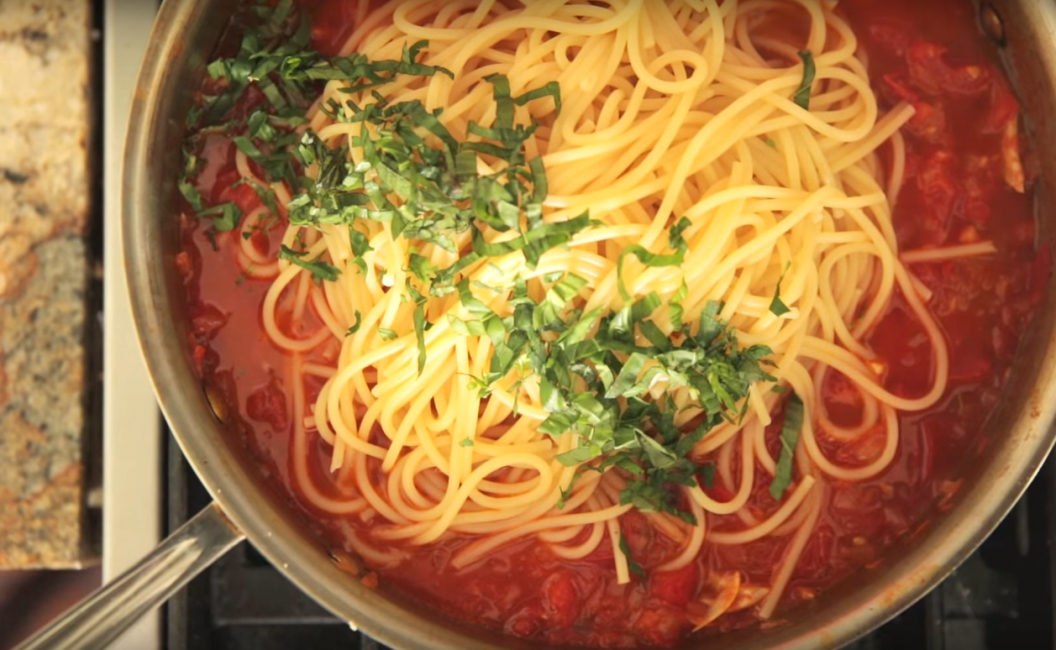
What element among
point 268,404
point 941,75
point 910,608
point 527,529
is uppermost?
point 941,75

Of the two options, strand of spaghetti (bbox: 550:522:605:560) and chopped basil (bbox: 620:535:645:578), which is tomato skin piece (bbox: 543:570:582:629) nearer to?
strand of spaghetti (bbox: 550:522:605:560)

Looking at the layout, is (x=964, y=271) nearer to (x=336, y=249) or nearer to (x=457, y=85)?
(x=457, y=85)

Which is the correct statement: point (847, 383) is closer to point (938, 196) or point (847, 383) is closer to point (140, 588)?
point (938, 196)

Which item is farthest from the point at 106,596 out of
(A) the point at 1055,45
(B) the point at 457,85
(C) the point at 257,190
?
(A) the point at 1055,45

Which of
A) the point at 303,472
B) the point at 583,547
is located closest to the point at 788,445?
the point at 583,547

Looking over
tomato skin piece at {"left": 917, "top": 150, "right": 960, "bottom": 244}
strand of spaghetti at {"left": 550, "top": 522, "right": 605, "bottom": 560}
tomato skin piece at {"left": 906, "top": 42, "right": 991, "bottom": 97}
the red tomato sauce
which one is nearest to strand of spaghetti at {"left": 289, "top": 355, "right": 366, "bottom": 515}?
the red tomato sauce

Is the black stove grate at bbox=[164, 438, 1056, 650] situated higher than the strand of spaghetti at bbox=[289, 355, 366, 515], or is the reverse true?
the strand of spaghetti at bbox=[289, 355, 366, 515]
